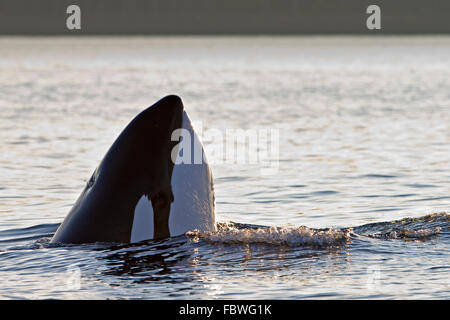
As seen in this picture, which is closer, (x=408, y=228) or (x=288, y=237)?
(x=288, y=237)

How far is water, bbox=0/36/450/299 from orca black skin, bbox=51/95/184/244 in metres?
0.53

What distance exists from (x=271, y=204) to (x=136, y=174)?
832 centimetres

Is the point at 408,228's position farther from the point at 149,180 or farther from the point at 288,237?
the point at 149,180

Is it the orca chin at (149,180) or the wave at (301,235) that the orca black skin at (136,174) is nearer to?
the orca chin at (149,180)

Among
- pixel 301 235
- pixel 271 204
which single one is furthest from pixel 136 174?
pixel 271 204

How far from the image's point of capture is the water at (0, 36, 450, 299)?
11742mm

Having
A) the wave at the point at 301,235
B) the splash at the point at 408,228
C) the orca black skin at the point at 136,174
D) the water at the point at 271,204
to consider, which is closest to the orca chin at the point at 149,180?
the orca black skin at the point at 136,174

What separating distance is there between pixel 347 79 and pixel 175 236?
182ft

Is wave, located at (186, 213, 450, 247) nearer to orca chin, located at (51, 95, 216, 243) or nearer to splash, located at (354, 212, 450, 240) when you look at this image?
splash, located at (354, 212, 450, 240)

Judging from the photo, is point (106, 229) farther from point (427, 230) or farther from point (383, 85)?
point (383, 85)

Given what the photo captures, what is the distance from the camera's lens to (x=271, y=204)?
1975 centimetres

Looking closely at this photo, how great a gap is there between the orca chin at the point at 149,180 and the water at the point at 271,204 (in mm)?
436

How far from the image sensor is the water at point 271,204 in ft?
38.5
